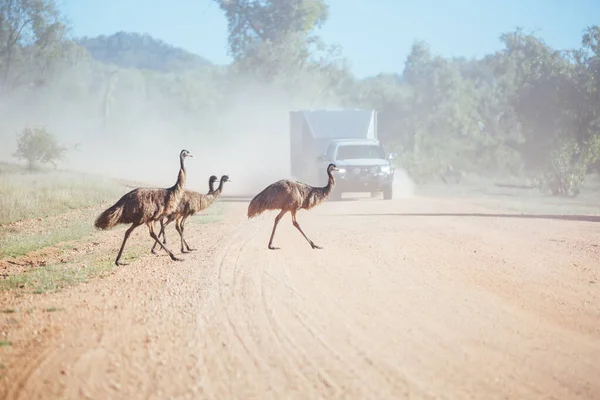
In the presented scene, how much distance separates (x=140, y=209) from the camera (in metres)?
12.0

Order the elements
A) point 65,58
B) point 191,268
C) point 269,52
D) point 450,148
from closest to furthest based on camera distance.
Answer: point 191,268, point 450,148, point 65,58, point 269,52

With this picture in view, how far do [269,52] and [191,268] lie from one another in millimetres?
59153

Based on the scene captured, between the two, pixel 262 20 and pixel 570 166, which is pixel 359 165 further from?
pixel 262 20

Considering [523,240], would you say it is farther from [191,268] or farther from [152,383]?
[152,383]

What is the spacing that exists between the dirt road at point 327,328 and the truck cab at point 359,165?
13186 mm

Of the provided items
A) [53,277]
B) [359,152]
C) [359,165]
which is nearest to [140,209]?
[53,277]

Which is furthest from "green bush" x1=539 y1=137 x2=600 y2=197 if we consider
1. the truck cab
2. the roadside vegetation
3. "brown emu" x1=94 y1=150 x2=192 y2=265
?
"brown emu" x1=94 y1=150 x2=192 y2=265

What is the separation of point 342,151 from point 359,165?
1.15 metres

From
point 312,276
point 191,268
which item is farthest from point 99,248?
point 312,276

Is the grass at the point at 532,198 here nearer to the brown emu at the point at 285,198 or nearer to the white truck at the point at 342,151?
the white truck at the point at 342,151

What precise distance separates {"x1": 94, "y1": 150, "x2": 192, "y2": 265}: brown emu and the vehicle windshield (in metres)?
15.2

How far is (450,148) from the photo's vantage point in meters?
57.8

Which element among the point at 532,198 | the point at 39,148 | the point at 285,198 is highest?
the point at 39,148

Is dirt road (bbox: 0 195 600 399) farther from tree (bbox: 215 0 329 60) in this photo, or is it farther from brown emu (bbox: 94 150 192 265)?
tree (bbox: 215 0 329 60)
